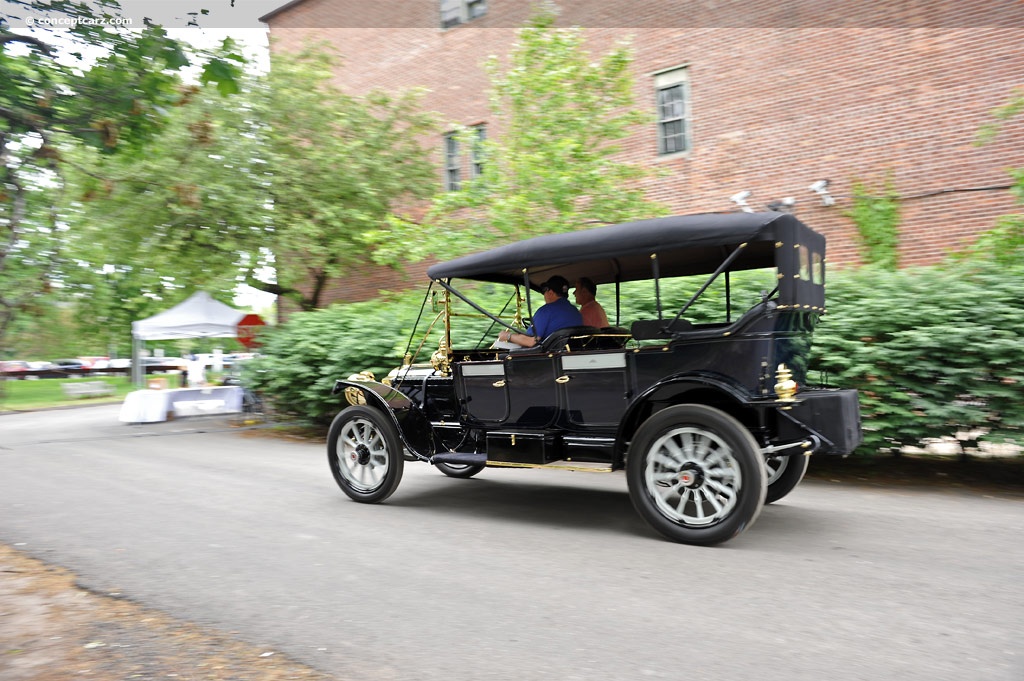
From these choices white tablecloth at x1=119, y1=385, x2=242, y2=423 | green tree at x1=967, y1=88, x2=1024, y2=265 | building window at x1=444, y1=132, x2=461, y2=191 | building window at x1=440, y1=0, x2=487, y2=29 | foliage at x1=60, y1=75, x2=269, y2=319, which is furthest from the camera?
building window at x1=444, y1=132, x2=461, y2=191

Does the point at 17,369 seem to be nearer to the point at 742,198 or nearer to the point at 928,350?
the point at 742,198

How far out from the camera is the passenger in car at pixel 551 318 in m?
6.22

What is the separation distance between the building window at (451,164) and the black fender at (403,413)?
43.4 feet

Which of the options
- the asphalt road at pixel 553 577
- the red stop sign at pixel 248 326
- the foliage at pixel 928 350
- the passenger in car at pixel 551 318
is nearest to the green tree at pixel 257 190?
the red stop sign at pixel 248 326

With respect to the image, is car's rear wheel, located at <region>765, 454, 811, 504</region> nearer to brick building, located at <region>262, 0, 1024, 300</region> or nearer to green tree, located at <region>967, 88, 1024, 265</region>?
green tree, located at <region>967, 88, 1024, 265</region>

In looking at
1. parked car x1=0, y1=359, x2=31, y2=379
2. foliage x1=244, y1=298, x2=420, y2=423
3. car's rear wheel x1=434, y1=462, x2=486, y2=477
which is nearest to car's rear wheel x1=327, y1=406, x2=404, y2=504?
car's rear wheel x1=434, y1=462, x2=486, y2=477

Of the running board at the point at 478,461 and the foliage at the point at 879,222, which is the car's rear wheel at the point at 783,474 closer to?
Answer: the running board at the point at 478,461

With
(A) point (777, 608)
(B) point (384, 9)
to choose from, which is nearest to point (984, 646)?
(A) point (777, 608)

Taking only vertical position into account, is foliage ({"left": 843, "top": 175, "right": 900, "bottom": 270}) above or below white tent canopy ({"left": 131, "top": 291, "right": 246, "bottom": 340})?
above

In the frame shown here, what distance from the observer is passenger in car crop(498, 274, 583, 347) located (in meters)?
6.22

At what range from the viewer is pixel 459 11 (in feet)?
63.6

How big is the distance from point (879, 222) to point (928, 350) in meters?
6.90

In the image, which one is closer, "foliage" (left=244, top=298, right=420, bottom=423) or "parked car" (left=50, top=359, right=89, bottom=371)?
"foliage" (left=244, top=298, right=420, bottom=423)

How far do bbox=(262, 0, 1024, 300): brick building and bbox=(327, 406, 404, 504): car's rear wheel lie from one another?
10075 millimetres
